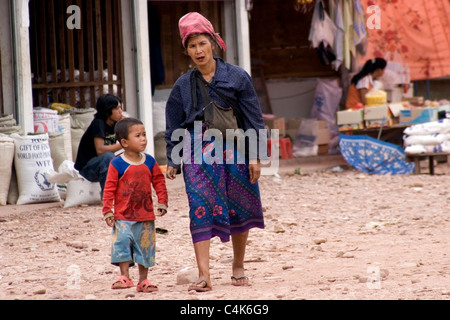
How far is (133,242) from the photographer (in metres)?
5.07

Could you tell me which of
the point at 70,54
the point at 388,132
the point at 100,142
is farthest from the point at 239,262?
the point at 388,132

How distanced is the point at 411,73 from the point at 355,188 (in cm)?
420

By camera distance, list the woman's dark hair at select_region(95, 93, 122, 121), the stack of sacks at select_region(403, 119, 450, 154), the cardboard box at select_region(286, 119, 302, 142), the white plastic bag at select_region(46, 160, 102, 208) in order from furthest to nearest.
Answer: the cardboard box at select_region(286, 119, 302, 142)
the stack of sacks at select_region(403, 119, 450, 154)
the white plastic bag at select_region(46, 160, 102, 208)
the woman's dark hair at select_region(95, 93, 122, 121)

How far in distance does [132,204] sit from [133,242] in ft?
0.74

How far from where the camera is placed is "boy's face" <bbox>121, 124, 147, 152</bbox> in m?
5.08

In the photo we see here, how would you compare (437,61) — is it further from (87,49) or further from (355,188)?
(87,49)

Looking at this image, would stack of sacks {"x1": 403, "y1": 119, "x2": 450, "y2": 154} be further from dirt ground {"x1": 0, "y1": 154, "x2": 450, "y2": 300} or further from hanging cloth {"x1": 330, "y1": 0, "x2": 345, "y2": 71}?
hanging cloth {"x1": 330, "y1": 0, "x2": 345, "y2": 71}

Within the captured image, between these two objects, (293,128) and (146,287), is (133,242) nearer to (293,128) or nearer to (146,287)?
(146,287)

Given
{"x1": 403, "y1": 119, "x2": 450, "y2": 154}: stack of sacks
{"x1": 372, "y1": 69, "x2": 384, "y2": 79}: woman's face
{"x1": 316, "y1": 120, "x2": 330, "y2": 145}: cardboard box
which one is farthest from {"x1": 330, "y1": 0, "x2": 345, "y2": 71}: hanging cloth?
{"x1": 403, "y1": 119, "x2": 450, "y2": 154}: stack of sacks

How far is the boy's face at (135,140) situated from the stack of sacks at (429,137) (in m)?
7.44

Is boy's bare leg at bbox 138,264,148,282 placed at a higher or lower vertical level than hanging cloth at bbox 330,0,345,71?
lower

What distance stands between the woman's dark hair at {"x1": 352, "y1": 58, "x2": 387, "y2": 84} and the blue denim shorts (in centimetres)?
941

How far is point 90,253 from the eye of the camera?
21.9ft

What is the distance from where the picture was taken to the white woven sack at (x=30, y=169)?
922 cm
